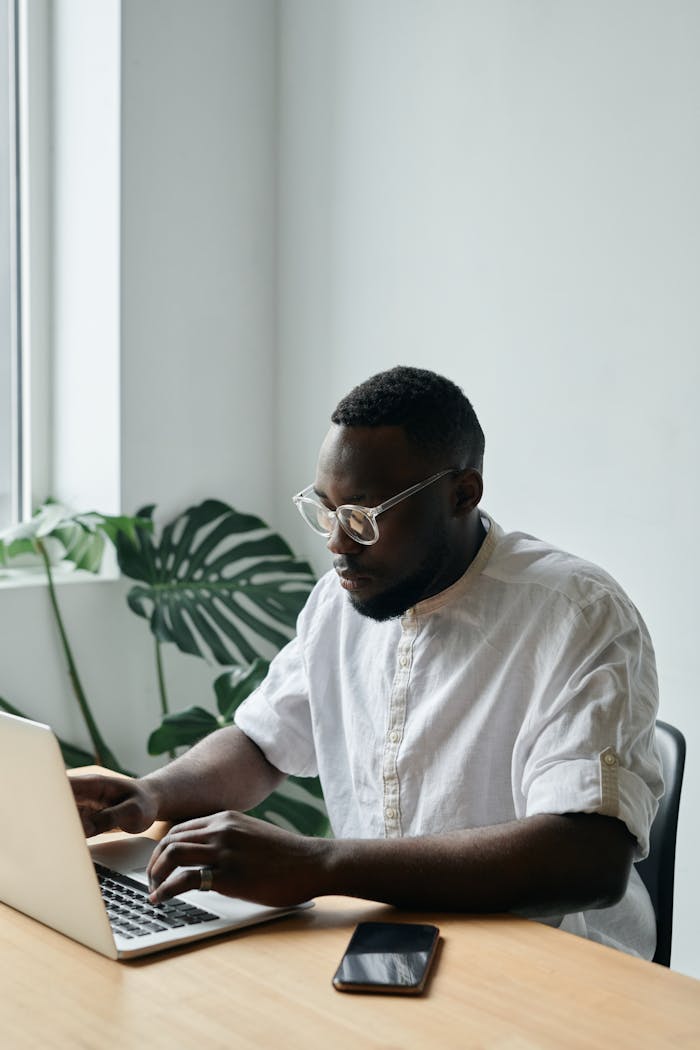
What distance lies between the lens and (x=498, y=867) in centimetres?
126

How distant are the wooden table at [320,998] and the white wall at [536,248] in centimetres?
108

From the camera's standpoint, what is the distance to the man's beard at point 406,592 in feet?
5.08

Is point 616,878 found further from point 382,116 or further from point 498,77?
point 382,116

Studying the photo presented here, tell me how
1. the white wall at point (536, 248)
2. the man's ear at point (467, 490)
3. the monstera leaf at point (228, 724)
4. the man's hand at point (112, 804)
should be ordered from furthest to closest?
the monstera leaf at point (228, 724) < the white wall at point (536, 248) < the man's ear at point (467, 490) < the man's hand at point (112, 804)

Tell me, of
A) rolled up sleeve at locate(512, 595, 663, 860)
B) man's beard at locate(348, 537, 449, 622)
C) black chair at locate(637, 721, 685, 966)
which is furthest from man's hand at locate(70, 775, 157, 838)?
black chair at locate(637, 721, 685, 966)

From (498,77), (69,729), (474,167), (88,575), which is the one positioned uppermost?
(498,77)

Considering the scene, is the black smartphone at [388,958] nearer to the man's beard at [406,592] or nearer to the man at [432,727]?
the man at [432,727]

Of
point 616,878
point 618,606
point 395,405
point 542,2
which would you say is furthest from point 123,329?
point 616,878

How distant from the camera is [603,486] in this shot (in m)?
2.22

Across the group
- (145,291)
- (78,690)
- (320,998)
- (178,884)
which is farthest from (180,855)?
(145,291)

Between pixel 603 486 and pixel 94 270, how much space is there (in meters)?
1.29

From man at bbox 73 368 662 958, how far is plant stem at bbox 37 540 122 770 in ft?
3.03

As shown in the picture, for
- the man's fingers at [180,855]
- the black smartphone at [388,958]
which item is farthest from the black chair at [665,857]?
the man's fingers at [180,855]

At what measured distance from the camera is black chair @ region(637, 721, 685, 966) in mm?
1548
